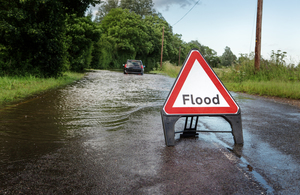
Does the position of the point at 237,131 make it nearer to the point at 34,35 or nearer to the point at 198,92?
the point at 198,92

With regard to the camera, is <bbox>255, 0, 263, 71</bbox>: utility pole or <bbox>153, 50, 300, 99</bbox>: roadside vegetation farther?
<bbox>255, 0, 263, 71</bbox>: utility pole

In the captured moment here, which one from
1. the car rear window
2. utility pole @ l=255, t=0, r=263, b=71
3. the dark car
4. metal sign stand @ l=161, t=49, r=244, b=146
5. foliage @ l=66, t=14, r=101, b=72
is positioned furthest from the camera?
foliage @ l=66, t=14, r=101, b=72

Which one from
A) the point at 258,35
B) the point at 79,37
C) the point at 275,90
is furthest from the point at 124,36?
the point at 275,90

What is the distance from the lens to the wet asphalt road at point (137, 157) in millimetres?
2871

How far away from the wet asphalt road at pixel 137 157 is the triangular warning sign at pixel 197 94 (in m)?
0.54

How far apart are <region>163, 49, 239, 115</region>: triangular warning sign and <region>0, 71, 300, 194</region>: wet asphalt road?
0.54m

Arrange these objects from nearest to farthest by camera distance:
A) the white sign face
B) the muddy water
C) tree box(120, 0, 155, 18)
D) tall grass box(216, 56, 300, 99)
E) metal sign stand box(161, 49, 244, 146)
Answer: the muddy water < metal sign stand box(161, 49, 244, 146) < the white sign face < tall grass box(216, 56, 300, 99) < tree box(120, 0, 155, 18)

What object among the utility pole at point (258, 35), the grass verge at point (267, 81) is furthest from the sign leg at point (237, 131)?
the utility pole at point (258, 35)

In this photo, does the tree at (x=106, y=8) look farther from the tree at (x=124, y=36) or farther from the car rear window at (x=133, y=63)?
the car rear window at (x=133, y=63)

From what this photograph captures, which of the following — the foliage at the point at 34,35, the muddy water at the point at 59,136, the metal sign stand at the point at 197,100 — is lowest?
the muddy water at the point at 59,136

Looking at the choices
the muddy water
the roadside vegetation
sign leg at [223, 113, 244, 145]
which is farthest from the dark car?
sign leg at [223, 113, 244, 145]

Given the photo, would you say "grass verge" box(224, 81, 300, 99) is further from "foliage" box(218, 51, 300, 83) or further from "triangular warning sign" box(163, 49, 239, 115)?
"triangular warning sign" box(163, 49, 239, 115)

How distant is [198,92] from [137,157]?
1.55 meters

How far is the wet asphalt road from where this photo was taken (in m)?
2.87
